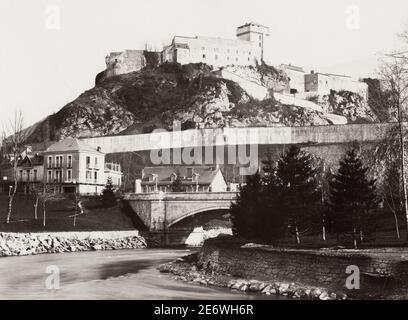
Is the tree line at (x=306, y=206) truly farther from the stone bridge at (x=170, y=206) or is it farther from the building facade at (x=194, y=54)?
the building facade at (x=194, y=54)

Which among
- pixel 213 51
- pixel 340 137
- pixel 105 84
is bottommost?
pixel 340 137

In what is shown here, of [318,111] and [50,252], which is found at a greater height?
[318,111]

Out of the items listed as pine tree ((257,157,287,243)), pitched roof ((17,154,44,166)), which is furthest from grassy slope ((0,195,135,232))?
pine tree ((257,157,287,243))

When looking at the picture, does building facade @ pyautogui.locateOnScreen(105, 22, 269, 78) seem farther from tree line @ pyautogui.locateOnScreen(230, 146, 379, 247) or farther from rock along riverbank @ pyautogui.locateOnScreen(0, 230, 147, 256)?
tree line @ pyautogui.locateOnScreen(230, 146, 379, 247)

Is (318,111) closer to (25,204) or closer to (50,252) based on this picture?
(25,204)

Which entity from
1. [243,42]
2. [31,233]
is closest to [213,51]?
[243,42]
